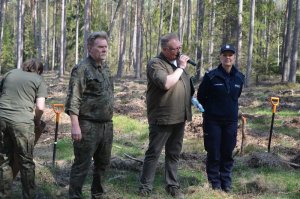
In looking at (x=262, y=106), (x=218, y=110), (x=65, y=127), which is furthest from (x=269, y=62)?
(x=218, y=110)

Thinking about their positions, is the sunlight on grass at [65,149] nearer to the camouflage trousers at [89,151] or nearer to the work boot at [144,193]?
the work boot at [144,193]

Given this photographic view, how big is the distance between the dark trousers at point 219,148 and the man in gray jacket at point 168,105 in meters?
0.47

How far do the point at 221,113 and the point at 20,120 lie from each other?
2673mm

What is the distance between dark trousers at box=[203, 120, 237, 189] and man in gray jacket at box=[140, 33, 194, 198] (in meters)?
0.47

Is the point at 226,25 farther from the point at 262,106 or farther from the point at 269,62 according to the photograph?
the point at 262,106

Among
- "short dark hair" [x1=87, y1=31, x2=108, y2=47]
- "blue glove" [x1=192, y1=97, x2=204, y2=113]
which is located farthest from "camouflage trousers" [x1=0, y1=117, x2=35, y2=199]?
"blue glove" [x1=192, y1=97, x2=204, y2=113]

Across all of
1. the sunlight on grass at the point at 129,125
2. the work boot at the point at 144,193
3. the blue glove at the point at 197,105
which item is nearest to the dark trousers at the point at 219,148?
the blue glove at the point at 197,105

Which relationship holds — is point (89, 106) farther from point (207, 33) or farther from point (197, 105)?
point (207, 33)

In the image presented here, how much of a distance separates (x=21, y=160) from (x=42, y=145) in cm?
436

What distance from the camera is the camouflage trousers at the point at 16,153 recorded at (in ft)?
15.8

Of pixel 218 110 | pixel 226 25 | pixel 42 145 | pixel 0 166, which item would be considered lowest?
pixel 42 145

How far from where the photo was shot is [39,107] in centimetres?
498

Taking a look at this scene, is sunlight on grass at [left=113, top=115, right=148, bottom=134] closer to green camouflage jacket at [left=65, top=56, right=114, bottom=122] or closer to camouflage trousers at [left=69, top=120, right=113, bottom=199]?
camouflage trousers at [left=69, top=120, right=113, bottom=199]

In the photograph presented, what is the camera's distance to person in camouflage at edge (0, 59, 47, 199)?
190 inches
